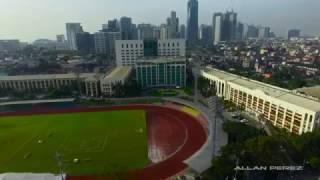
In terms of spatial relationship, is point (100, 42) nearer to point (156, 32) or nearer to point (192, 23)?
point (156, 32)

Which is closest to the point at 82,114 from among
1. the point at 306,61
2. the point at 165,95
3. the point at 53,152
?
the point at 53,152

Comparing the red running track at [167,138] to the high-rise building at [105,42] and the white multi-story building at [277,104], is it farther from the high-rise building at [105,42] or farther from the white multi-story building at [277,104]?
the high-rise building at [105,42]

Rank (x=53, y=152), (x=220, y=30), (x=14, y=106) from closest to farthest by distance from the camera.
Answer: (x=53, y=152) < (x=14, y=106) < (x=220, y=30)

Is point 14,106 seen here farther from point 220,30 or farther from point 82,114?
point 220,30

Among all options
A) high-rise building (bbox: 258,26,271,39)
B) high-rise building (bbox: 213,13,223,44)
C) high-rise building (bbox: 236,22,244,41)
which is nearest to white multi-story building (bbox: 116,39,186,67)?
high-rise building (bbox: 213,13,223,44)

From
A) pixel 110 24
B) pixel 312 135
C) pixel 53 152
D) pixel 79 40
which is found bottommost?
pixel 53 152

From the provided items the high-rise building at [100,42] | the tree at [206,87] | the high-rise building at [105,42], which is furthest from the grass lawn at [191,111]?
the high-rise building at [100,42]
